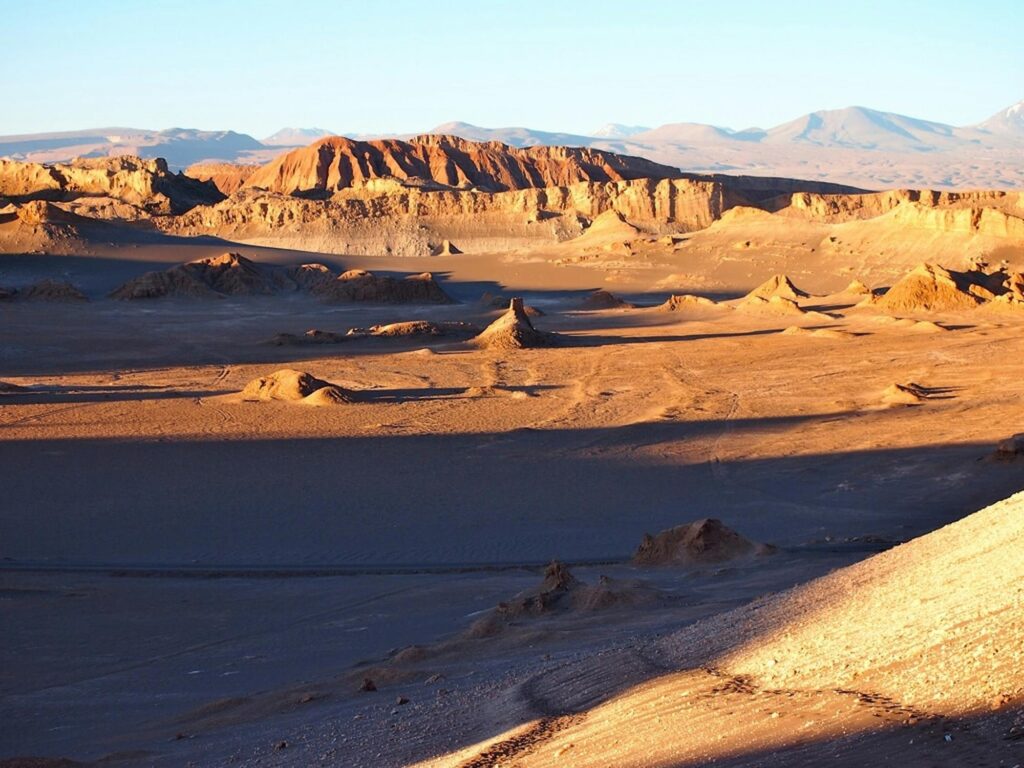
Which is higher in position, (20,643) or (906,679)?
(906,679)

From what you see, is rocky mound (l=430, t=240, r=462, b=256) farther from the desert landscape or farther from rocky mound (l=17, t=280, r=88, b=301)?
rocky mound (l=17, t=280, r=88, b=301)

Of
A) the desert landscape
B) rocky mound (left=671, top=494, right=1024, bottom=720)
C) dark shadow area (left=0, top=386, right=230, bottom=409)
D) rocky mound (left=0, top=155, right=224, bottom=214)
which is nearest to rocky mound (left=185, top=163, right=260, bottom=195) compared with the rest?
rocky mound (left=0, top=155, right=224, bottom=214)

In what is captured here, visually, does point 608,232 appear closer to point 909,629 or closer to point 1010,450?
point 1010,450

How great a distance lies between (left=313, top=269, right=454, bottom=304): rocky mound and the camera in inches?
1933

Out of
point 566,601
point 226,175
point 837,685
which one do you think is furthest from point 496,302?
point 226,175

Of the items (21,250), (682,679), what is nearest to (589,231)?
(21,250)

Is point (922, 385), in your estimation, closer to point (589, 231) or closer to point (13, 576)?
point (13, 576)

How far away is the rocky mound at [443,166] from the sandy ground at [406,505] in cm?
6169

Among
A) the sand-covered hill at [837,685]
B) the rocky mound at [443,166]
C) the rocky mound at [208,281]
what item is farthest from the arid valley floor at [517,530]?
the rocky mound at [443,166]

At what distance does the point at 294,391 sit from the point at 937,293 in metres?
20.7

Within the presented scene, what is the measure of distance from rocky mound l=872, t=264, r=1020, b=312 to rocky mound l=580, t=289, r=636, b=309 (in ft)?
31.6

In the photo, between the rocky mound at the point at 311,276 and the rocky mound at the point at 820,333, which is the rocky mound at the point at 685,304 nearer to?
the rocky mound at the point at 820,333

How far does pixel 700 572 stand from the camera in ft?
38.1

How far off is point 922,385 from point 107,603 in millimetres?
17114
